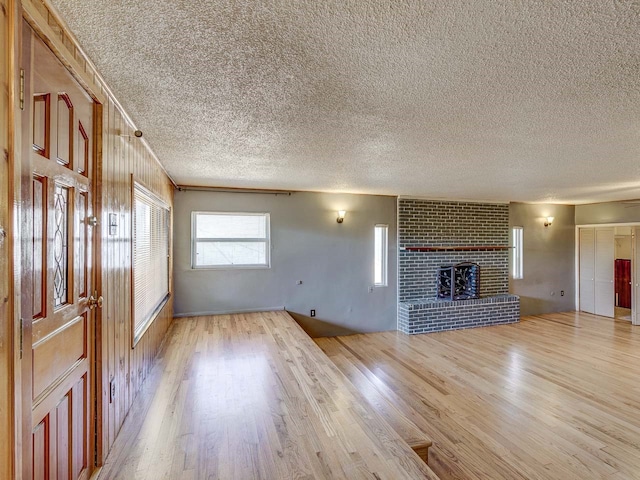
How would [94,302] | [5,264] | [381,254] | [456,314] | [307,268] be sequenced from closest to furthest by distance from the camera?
[5,264]
[94,302]
[307,268]
[456,314]
[381,254]

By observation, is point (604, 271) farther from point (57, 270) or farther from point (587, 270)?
point (57, 270)

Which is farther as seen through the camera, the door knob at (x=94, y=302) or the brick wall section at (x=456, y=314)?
the brick wall section at (x=456, y=314)

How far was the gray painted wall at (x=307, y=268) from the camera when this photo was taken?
16.5 ft

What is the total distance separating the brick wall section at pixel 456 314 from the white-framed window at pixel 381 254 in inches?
23.5

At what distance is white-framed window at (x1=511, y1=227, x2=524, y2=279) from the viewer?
6875 mm

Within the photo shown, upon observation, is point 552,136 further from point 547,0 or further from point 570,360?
point 570,360

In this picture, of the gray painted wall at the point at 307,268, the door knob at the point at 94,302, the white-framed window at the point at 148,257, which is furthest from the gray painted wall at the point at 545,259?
the door knob at the point at 94,302

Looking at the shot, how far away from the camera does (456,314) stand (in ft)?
19.4

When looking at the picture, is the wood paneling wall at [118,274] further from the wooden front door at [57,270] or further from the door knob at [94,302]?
the wooden front door at [57,270]

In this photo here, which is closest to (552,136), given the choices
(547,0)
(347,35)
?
(547,0)

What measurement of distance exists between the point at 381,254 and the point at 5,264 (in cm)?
552

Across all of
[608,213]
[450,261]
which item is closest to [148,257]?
[450,261]

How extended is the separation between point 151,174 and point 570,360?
5634 millimetres

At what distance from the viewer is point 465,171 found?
12.4ft
